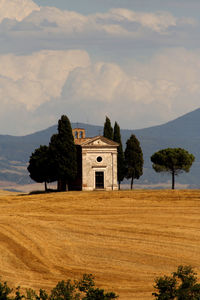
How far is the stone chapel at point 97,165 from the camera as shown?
90.3m

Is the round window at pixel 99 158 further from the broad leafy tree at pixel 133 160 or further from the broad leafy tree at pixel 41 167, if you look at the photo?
the broad leafy tree at pixel 41 167

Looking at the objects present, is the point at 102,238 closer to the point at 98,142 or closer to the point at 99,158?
the point at 99,158

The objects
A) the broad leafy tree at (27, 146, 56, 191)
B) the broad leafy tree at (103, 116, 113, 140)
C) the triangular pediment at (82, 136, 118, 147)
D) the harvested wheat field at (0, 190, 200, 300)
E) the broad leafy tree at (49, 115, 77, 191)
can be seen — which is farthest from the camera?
the broad leafy tree at (27, 146, 56, 191)

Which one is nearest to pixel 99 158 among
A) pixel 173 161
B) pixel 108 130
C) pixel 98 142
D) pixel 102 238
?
pixel 98 142

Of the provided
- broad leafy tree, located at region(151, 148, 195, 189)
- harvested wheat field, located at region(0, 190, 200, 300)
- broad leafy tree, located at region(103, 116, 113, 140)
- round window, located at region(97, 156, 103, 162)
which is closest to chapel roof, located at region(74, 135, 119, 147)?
round window, located at region(97, 156, 103, 162)

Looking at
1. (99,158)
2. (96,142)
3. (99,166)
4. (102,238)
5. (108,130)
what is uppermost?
(108,130)

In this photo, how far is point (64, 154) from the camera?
89.6 m

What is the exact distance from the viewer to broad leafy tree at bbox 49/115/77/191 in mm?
89312

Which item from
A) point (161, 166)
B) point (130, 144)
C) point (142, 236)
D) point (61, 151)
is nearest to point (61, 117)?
point (61, 151)

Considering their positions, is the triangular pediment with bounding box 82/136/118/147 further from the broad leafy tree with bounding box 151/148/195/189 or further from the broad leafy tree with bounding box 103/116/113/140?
the broad leafy tree with bounding box 151/148/195/189

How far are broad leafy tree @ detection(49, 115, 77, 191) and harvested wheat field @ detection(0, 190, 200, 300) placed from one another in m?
4.49

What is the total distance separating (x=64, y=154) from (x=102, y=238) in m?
33.6

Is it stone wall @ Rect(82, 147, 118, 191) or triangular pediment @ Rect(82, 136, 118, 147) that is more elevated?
triangular pediment @ Rect(82, 136, 118, 147)

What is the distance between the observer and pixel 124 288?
138 feet
